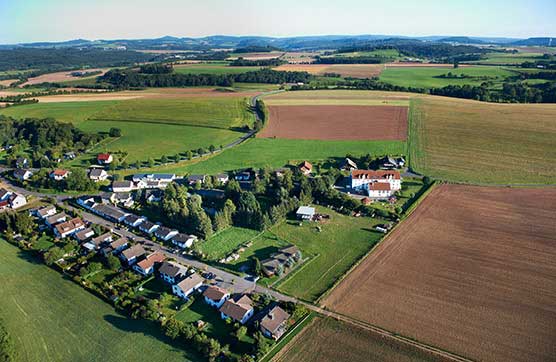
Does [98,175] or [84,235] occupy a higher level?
[98,175]

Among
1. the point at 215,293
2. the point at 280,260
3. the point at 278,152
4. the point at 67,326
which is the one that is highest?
the point at 278,152

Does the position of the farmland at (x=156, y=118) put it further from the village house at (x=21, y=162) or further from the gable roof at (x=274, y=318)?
the gable roof at (x=274, y=318)

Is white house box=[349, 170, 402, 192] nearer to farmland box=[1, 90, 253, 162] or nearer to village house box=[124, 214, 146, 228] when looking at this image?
village house box=[124, 214, 146, 228]

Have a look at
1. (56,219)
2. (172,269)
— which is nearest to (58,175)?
(56,219)

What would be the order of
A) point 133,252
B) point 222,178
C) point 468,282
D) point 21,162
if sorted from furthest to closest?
point 21,162 < point 222,178 < point 133,252 < point 468,282

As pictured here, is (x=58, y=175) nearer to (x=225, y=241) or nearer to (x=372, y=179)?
(x=225, y=241)

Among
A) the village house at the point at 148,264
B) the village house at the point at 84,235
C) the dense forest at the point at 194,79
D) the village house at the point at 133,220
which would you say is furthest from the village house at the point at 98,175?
the dense forest at the point at 194,79

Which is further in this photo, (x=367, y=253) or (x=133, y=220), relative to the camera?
(x=133, y=220)

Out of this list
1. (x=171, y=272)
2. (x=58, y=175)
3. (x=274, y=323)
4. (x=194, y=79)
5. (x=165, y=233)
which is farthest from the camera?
(x=194, y=79)
